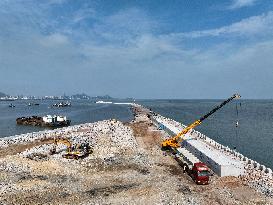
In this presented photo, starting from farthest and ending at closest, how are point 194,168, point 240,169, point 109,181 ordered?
point 240,169, point 109,181, point 194,168

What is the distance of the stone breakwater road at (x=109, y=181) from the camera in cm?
3158

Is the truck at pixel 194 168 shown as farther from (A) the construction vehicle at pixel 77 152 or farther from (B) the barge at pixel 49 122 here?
(B) the barge at pixel 49 122

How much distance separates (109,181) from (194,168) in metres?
9.38

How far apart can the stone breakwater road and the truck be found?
0.70 metres

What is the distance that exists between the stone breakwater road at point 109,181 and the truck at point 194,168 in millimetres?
699

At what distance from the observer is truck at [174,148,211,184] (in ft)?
116

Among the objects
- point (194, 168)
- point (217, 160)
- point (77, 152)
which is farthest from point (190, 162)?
point (77, 152)

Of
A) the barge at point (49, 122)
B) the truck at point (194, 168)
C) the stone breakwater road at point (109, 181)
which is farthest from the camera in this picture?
the barge at point (49, 122)

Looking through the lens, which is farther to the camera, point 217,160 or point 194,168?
point 217,160

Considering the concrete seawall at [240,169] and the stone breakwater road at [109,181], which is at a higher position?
the concrete seawall at [240,169]

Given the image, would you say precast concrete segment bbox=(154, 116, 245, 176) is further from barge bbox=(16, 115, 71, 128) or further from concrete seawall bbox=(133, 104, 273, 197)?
barge bbox=(16, 115, 71, 128)

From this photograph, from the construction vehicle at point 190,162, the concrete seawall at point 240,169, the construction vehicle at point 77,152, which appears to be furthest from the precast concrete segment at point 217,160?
the construction vehicle at point 77,152

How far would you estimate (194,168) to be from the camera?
120 feet

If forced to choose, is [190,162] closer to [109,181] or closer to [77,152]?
[109,181]
